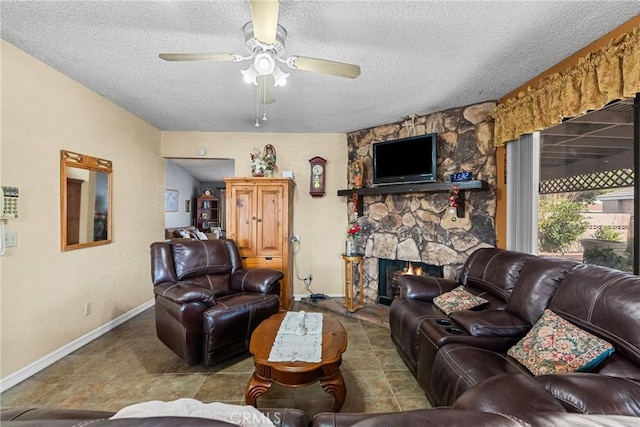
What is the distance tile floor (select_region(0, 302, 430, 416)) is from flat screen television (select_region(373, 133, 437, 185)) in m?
1.89

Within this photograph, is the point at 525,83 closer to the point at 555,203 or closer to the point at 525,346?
the point at 555,203

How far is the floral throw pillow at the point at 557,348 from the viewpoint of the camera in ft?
4.09

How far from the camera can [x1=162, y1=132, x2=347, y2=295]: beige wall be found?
13.2 feet

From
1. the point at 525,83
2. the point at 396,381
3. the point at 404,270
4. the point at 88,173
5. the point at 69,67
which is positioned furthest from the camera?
the point at 404,270

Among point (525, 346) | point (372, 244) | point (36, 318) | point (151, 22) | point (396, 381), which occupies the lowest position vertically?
point (396, 381)

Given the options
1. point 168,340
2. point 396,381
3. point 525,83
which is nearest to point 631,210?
point 525,83

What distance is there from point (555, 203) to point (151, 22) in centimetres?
347

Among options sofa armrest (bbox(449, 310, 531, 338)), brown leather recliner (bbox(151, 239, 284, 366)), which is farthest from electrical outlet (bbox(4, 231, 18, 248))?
sofa armrest (bbox(449, 310, 531, 338))

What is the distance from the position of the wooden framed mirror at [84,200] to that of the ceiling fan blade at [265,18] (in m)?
2.30

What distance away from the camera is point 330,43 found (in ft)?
6.31

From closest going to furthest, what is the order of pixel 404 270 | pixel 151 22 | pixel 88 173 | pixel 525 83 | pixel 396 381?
pixel 151 22 < pixel 396 381 < pixel 525 83 < pixel 88 173 < pixel 404 270

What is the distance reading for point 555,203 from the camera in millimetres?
2400

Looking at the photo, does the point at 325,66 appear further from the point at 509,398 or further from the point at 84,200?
the point at 84,200

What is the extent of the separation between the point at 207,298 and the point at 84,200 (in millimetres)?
1710
